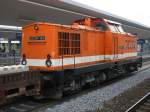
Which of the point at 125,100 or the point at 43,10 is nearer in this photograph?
the point at 125,100

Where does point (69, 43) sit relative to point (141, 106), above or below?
above

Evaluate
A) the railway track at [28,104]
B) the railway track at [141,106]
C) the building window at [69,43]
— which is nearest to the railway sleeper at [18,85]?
the railway track at [28,104]

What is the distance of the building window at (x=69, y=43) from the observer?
12164 mm

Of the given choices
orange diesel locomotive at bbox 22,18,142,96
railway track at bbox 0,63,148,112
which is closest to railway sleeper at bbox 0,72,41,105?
railway track at bbox 0,63,148,112

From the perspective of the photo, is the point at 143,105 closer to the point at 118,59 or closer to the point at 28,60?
the point at 28,60

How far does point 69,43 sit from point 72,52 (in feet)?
1.43

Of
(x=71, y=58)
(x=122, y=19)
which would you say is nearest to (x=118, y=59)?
(x=71, y=58)

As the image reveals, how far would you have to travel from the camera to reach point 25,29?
1250cm

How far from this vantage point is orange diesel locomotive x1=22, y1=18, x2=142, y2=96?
11703 millimetres

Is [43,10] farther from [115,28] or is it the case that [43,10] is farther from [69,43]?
[69,43]

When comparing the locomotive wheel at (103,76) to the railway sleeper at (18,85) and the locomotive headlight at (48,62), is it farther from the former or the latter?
the railway sleeper at (18,85)

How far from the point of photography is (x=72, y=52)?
42.7 ft

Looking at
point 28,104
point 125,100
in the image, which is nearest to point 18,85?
point 28,104

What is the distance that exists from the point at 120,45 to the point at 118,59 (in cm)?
83
